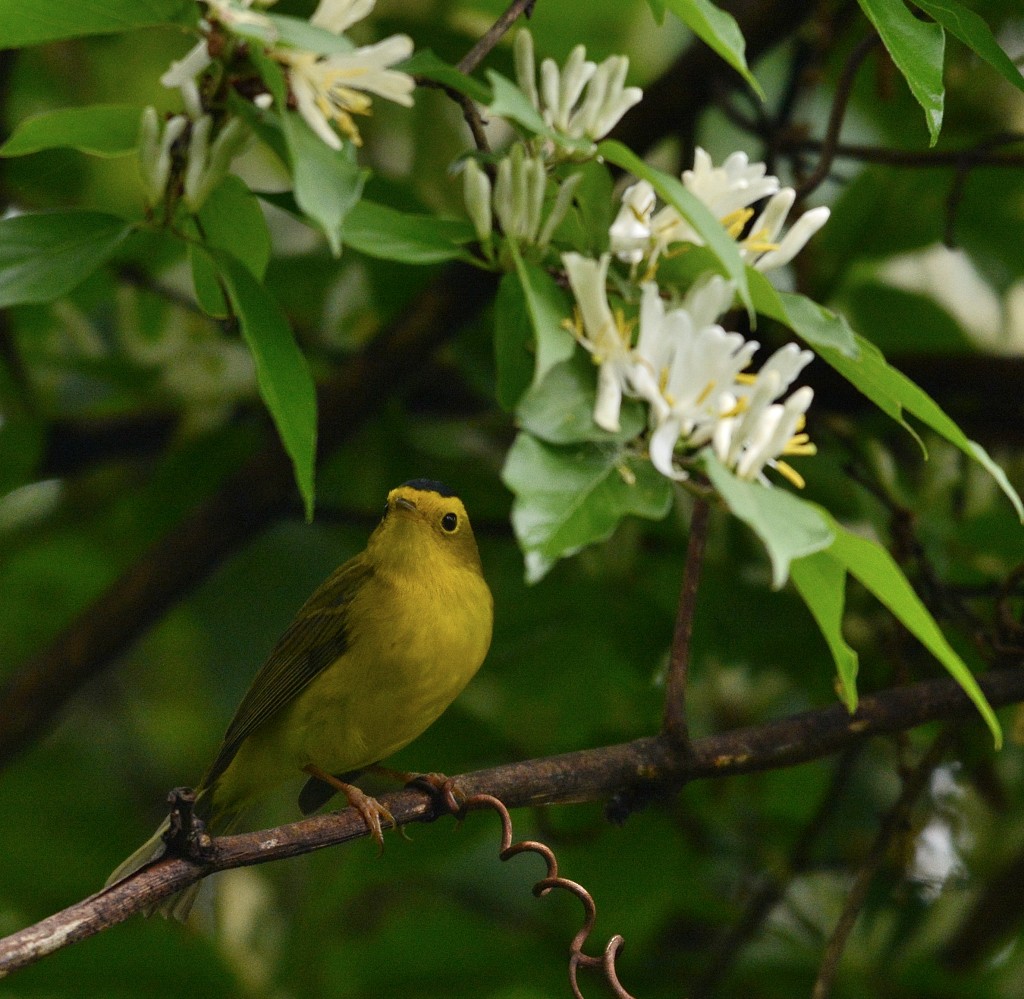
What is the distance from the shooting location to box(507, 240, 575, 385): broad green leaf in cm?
150

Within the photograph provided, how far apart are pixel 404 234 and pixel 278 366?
22cm

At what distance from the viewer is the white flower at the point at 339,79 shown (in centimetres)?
153

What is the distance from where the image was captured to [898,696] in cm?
266

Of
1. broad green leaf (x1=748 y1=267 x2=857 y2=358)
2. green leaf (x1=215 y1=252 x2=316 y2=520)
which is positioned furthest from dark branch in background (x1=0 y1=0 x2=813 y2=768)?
broad green leaf (x1=748 y1=267 x2=857 y2=358)

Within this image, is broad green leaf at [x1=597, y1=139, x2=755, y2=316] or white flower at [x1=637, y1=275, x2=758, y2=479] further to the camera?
white flower at [x1=637, y1=275, x2=758, y2=479]

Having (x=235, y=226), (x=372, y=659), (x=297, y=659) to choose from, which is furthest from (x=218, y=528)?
(x=235, y=226)

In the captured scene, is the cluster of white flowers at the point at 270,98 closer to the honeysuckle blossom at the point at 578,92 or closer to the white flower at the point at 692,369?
the honeysuckle blossom at the point at 578,92

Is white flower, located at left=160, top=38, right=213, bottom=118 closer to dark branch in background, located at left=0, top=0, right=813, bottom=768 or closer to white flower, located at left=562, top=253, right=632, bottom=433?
white flower, located at left=562, top=253, right=632, bottom=433

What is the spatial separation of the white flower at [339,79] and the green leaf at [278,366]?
22 cm

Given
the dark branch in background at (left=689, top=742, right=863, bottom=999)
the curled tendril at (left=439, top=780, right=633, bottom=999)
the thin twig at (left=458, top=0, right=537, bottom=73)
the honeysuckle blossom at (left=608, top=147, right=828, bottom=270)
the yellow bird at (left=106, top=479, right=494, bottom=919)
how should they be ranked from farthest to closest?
the dark branch in background at (left=689, top=742, right=863, bottom=999) → the yellow bird at (left=106, top=479, right=494, bottom=919) → the curled tendril at (left=439, top=780, right=633, bottom=999) → the thin twig at (left=458, top=0, right=537, bottom=73) → the honeysuckle blossom at (left=608, top=147, right=828, bottom=270)

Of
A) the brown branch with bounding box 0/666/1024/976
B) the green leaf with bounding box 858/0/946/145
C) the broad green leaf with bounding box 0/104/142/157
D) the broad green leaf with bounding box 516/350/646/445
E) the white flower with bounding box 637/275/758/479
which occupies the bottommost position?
the brown branch with bounding box 0/666/1024/976

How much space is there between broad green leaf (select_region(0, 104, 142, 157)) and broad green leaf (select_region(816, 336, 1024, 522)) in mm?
846

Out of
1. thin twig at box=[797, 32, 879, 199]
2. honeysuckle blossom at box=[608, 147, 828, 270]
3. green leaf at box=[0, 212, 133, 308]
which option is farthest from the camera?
thin twig at box=[797, 32, 879, 199]

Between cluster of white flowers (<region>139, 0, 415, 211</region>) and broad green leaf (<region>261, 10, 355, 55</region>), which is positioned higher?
broad green leaf (<region>261, 10, 355, 55</region>)
